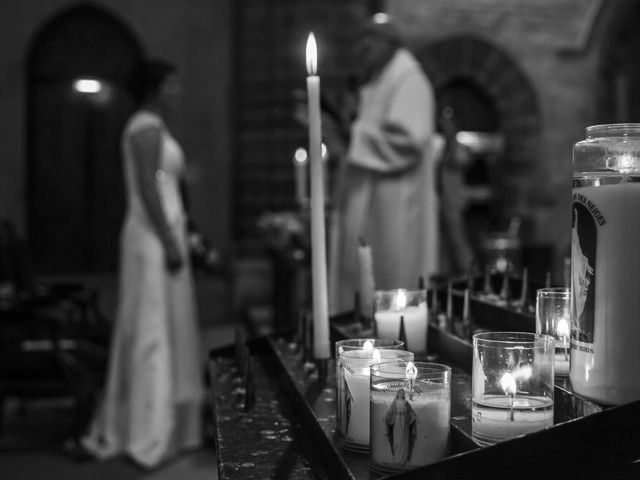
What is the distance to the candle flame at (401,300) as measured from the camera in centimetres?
127

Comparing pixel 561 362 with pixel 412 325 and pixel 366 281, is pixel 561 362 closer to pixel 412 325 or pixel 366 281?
pixel 412 325

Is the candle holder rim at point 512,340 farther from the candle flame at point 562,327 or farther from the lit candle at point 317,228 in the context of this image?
the lit candle at point 317,228

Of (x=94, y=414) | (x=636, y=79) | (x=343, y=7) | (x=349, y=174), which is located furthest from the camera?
(x=636, y=79)

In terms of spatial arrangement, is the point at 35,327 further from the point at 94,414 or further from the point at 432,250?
the point at 432,250

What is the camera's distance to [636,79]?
28.3ft

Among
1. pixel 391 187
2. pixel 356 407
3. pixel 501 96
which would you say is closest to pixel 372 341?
pixel 356 407

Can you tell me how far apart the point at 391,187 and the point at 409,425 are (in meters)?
2.86

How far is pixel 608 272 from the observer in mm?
786

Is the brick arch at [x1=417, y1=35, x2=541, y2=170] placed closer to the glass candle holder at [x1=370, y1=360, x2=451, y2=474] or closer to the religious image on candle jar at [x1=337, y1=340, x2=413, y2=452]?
the religious image on candle jar at [x1=337, y1=340, x2=413, y2=452]

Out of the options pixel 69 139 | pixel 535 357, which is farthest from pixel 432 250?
pixel 69 139

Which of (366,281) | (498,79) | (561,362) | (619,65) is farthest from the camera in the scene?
(619,65)

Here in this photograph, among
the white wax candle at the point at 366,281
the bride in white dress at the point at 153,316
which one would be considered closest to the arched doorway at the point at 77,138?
the bride in white dress at the point at 153,316

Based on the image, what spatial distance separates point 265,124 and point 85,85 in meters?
1.92

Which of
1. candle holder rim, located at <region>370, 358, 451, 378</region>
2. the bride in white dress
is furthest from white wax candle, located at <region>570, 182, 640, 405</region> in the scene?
the bride in white dress
